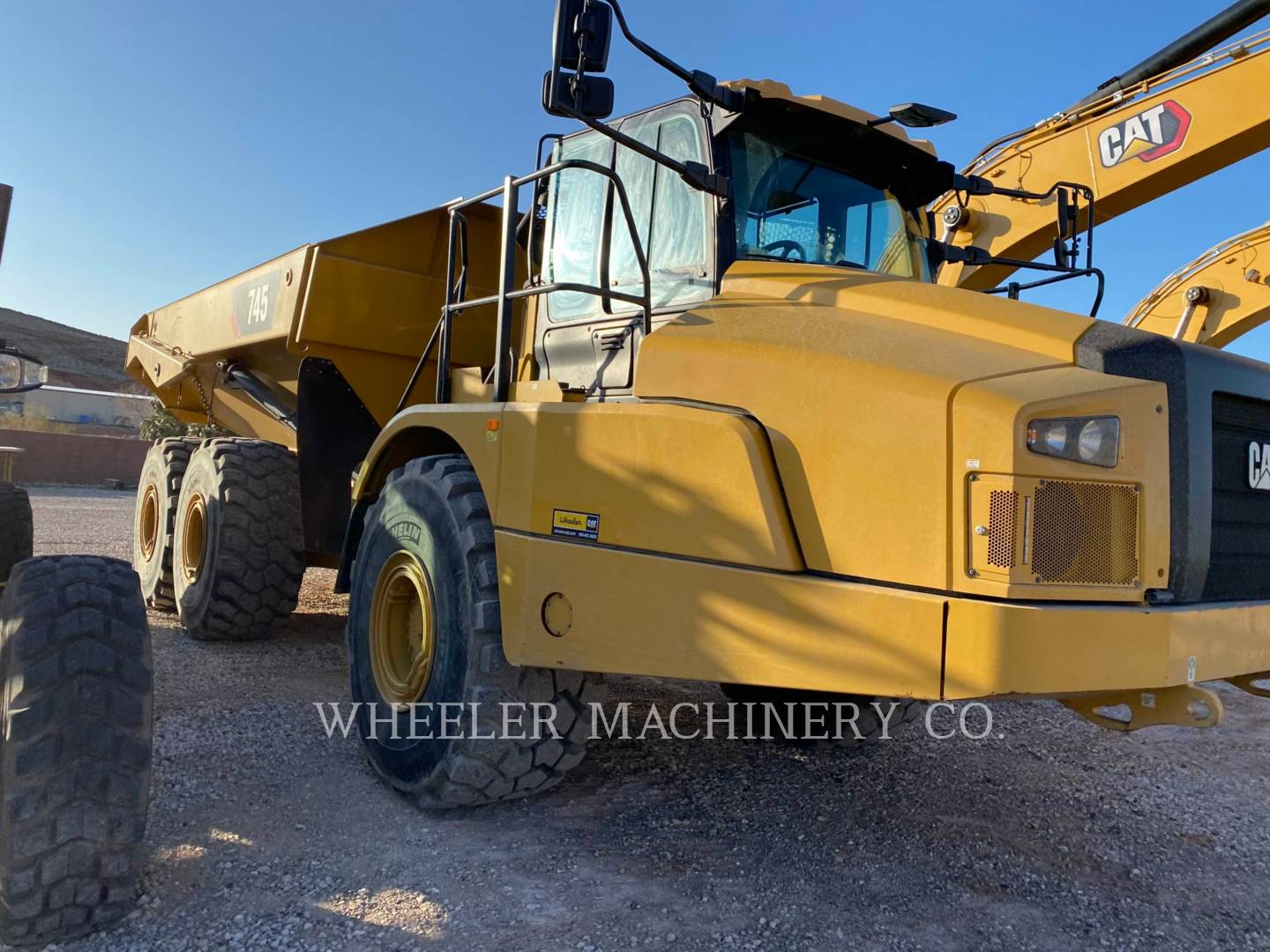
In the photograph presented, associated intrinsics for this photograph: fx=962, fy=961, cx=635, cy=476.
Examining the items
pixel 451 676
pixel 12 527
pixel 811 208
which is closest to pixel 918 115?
pixel 811 208

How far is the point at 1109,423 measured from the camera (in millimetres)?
2465

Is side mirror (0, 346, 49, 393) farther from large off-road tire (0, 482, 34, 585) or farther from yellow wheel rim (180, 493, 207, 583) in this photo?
yellow wheel rim (180, 493, 207, 583)

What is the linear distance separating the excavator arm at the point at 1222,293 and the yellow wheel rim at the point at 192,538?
Answer: 8.07 m

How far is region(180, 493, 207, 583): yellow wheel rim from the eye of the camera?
618 cm

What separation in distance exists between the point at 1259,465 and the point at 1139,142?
16.8 ft

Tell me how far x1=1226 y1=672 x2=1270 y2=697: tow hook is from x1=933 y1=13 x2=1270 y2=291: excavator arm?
367 centimetres

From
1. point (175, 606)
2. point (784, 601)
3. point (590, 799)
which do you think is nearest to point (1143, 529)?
point (784, 601)

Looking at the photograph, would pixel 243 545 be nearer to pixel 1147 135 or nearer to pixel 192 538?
pixel 192 538

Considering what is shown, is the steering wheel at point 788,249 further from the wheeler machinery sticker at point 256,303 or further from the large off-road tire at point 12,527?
the large off-road tire at point 12,527

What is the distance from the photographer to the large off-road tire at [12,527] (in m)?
4.79

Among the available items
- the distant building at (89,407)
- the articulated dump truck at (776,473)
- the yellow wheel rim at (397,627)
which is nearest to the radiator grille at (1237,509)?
the articulated dump truck at (776,473)

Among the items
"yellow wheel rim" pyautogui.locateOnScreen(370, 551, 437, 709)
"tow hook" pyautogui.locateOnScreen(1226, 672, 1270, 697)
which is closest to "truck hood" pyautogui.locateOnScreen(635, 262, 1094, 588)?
"tow hook" pyautogui.locateOnScreen(1226, 672, 1270, 697)

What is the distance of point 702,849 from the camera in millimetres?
3396

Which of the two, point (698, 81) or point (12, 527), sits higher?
point (698, 81)
